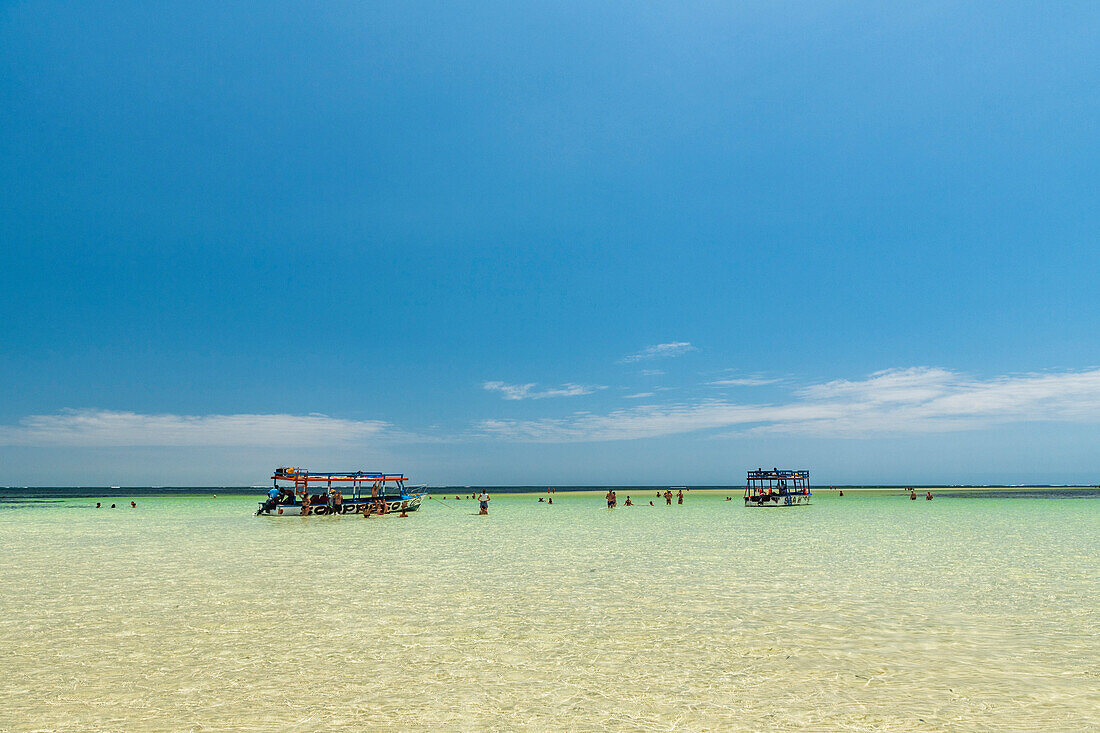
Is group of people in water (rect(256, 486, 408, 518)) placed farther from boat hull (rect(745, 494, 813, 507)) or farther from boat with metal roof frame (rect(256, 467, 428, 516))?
boat hull (rect(745, 494, 813, 507))

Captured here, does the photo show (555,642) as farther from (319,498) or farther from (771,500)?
(771,500)

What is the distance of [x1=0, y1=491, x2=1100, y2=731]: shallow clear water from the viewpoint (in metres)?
7.91

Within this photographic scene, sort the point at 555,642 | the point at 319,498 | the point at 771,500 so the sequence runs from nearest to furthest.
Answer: the point at 555,642, the point at 319,498, the point at 771,500

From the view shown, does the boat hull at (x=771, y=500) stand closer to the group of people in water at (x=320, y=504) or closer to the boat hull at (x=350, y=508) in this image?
the boat hull at (x=350, y=508)

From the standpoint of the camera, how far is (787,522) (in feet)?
138

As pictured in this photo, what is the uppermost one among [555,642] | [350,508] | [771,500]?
[555,642]

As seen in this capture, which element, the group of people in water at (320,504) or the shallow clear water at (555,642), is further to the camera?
the group of people in water at (320,504)

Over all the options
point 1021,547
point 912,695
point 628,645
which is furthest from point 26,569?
point 1021,547

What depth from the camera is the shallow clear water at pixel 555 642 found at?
26.0ft

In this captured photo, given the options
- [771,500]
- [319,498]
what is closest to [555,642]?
[319,498]

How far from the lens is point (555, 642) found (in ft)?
37.0

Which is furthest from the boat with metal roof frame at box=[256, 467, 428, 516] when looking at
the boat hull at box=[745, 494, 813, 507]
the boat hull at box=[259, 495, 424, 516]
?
the boat hull at box=[745, 494, 813, 507]

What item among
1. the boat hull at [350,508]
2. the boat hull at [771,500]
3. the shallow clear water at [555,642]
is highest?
the shallow clear water at [555,642]

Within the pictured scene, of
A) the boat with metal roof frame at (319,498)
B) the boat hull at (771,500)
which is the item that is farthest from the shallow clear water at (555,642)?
the boat hull at (771,500)
